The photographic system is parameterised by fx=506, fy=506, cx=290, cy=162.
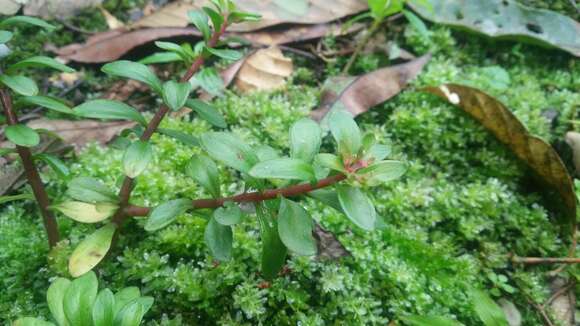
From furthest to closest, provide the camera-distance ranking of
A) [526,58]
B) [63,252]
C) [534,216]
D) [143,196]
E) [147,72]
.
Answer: [526,58] < [534,216] < [143,196] < [63,252] < [147,72]

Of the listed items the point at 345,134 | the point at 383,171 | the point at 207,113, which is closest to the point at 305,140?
the point at 345,134

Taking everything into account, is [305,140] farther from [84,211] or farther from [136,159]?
[84,211]

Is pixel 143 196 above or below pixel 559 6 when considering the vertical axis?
below

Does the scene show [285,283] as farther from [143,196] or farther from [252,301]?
[143,196]

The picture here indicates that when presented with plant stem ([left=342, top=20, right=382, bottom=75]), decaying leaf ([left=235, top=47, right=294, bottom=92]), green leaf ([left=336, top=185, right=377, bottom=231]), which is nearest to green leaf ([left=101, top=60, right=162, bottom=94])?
green leaf ([left=336, top=185, right=377, bottom=231])

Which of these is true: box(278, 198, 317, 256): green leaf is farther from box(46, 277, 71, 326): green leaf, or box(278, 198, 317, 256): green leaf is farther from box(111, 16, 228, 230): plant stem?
box(46, 277, 71, 326): green leaf

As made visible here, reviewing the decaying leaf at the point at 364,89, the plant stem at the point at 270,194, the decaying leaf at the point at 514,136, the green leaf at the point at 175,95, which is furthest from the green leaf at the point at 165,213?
the decaying leaf at the point at 514,136

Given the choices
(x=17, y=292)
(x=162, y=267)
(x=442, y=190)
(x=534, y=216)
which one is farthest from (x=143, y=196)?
(x=534, y=216)

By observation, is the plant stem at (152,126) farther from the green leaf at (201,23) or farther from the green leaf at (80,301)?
the green leaf at (80,301)
